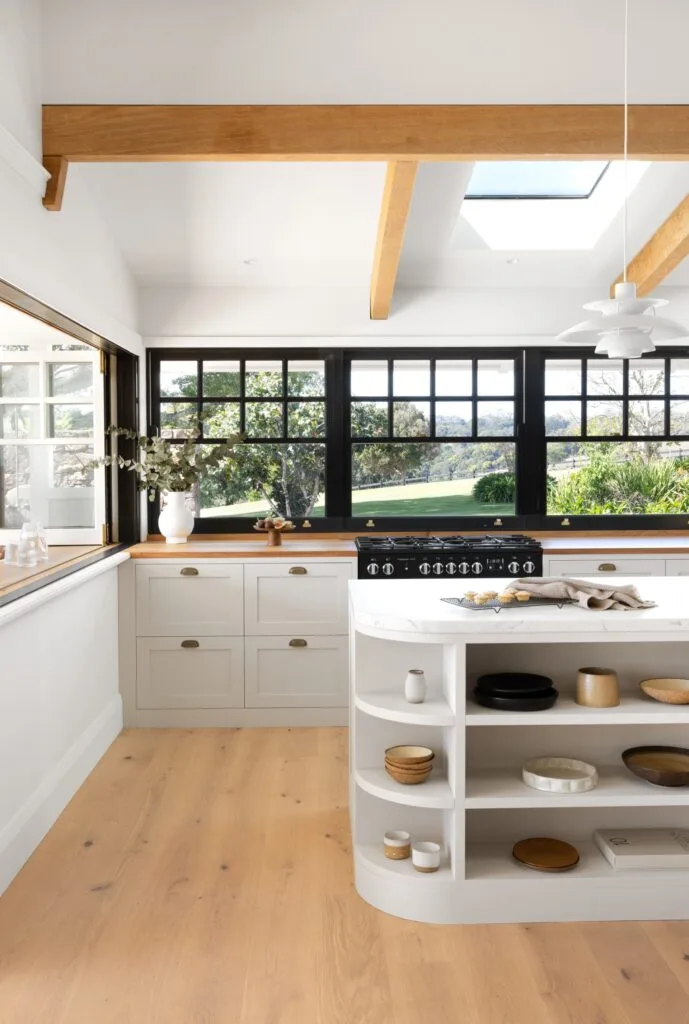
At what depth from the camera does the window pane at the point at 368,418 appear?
5.55 meters

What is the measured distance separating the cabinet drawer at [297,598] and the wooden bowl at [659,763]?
2087mm

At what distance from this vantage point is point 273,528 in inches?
199

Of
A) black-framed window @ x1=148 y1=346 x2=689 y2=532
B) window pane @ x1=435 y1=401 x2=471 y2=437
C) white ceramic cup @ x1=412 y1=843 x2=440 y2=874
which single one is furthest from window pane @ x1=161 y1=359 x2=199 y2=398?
white ceramic cup @ x1=412 y1=843 x2=440 y2=874

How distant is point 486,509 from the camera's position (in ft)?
18.4

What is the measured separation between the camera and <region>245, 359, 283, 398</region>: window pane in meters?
5.49

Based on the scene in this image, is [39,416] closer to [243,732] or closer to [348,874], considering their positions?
[243,732]

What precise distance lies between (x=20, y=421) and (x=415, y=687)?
269cm

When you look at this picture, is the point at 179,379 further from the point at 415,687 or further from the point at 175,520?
the point at 415,687

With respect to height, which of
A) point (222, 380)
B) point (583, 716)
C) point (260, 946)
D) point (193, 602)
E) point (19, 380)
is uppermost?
point (222, 380)

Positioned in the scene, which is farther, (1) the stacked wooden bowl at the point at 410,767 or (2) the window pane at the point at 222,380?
(2) the window pane at the point at 222,380

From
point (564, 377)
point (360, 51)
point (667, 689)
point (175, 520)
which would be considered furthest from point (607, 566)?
point (360, 51)

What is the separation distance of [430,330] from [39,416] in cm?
239

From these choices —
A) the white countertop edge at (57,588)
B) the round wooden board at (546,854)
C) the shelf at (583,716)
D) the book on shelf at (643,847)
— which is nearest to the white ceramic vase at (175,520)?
the white countertop edge at (57,588)

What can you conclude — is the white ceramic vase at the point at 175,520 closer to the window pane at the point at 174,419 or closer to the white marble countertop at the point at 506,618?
the window pane at the point at 174,419
